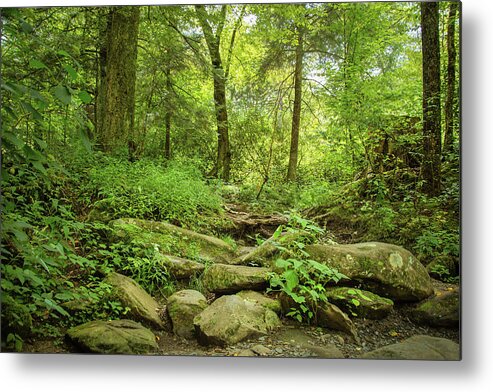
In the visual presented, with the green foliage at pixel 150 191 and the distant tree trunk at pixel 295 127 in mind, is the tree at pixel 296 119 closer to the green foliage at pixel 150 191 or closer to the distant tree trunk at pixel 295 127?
the distant tree trunk at pixel 295 127

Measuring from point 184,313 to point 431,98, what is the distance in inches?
89.8

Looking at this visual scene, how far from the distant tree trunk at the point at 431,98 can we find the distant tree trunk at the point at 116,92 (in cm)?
216

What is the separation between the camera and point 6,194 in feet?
8.38

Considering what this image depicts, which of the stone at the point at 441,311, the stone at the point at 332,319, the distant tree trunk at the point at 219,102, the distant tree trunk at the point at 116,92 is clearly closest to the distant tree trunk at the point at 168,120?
the distant tree trunk at the point at 116,92

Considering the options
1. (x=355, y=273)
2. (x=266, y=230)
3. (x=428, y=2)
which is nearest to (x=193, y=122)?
(x=266, y=230)

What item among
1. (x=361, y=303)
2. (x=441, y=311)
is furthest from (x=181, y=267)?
(x=441, y=311)

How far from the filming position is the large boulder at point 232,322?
241 centimetres

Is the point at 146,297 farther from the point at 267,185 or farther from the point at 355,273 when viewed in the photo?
the point at 355,273

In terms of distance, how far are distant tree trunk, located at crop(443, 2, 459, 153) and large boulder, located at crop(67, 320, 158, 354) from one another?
2.44 m

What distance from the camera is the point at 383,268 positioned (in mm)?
2537

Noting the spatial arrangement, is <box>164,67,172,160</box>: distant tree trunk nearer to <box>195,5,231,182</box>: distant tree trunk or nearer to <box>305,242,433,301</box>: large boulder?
<box>195,5,231,182</box>: distant tree trunk

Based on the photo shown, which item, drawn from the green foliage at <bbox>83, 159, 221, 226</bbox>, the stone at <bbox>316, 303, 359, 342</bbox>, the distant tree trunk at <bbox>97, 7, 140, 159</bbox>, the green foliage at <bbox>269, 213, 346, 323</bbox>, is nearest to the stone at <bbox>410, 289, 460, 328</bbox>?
the stone at <bbox>316, 303, 359, 342</bbox>

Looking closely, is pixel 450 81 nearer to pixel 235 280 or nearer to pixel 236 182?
pixel 236 182

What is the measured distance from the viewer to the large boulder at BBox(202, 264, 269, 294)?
2633 mm
